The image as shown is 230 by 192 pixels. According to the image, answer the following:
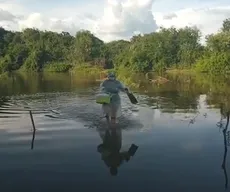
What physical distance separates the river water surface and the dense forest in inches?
1940

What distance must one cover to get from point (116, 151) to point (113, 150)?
0.17 metres

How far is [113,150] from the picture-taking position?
12.1m

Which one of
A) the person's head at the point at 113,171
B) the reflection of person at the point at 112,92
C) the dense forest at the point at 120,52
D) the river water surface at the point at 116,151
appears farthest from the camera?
A: the dense forest at the point at 120,52

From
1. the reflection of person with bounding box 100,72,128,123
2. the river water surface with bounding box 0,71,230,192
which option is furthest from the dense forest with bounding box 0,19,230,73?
the reflection of person with bounding box 100,72,128,123

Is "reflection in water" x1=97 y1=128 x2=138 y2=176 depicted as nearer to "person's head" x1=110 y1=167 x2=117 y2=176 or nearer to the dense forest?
"person's head" x1=110 y1=167 x2=117 y2=176

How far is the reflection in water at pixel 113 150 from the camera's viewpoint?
1073 centimetres

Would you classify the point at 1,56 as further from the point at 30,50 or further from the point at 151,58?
the point at 151,58

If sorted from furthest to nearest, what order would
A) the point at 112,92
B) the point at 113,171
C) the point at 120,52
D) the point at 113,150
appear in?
1. the point at 120,52
2. the point at 112,92
3. the point at 113,150
4. the point at 113,171

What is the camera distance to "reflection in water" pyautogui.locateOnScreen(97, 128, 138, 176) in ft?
35.2

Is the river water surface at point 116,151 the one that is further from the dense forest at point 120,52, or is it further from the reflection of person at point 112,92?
the dense forest at point 120,52

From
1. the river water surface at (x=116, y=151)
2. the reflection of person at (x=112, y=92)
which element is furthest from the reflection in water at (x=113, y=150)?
the reflection of person at (x=112, y=92)

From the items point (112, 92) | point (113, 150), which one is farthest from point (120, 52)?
point (113, 150)

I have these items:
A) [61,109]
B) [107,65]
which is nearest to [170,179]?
[61,109]

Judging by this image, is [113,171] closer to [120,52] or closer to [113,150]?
[113,150]
